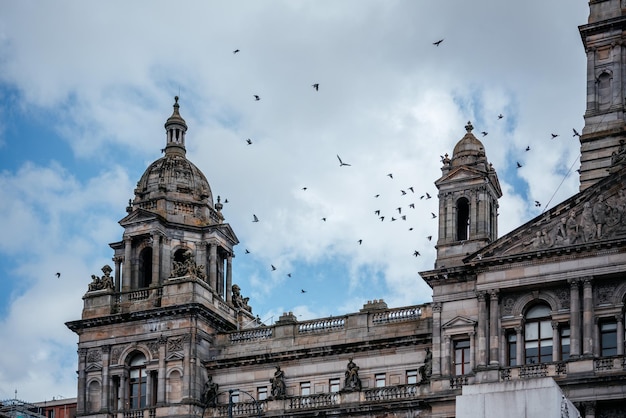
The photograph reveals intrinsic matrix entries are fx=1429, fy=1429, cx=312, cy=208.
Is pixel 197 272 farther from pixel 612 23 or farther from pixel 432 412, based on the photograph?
pixel 612 23

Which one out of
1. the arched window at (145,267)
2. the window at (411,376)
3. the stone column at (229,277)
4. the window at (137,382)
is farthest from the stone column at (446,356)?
the arched window at (145,267)

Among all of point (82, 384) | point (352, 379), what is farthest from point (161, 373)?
point (352, 379)

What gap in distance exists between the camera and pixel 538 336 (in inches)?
2712

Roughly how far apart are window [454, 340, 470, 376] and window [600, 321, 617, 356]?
6932mm

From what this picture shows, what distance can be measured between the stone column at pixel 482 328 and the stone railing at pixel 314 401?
9049mm

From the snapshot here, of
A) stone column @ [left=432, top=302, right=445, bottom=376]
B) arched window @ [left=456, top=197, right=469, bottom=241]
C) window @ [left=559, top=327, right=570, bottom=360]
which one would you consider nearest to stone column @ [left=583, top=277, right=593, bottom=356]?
window @ [left=559, top=327, right=570, bottom=360]

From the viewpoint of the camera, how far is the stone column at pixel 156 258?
82.1 meters

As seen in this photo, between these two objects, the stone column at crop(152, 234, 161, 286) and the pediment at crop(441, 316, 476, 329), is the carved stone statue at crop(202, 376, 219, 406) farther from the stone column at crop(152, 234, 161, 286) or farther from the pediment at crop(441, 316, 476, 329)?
the pediment at crop(441, 316, 476, 329)

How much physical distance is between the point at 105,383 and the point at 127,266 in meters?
7.67

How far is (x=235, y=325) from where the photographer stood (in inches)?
3238

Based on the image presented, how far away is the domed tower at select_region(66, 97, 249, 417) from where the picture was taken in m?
78.1

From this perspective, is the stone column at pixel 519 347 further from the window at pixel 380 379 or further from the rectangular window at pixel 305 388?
the rectangular window at pixel 305 388

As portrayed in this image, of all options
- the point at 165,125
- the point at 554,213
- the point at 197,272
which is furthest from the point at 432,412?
the point at 165,125

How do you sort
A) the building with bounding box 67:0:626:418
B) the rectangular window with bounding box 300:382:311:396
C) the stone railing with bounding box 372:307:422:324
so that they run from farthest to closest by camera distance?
1. the rectangular window with bounding box 300:382:311:396
2. the stone railing with bounding box 372:307:422:324
3. the building with bounding box 67:0:626:418
